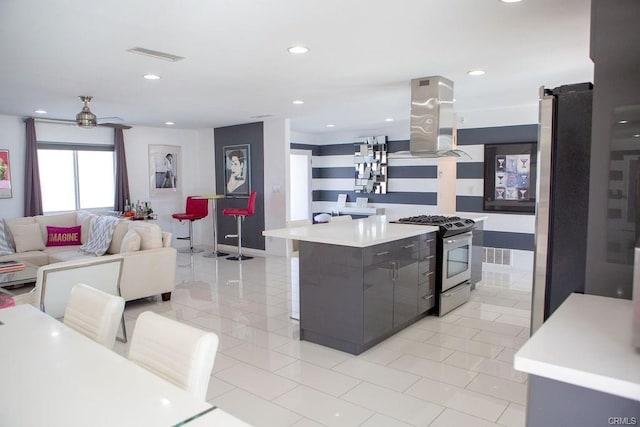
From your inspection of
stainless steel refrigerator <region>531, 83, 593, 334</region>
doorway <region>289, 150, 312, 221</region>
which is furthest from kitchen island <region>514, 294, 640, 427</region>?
doorway <region>289, 150, 312, 221</region>

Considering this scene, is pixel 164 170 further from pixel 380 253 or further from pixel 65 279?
pixel 380 253

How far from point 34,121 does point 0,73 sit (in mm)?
3086

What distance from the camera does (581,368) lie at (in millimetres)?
1106

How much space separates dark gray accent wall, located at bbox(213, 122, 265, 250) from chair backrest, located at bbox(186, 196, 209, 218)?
53 cm

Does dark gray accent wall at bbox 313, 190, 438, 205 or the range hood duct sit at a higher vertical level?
the range hood duct

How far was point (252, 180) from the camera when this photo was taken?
8070 mm

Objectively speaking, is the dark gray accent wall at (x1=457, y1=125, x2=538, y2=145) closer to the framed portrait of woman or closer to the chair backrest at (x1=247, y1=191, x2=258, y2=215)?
the chair backrest at (x1=247, y1=191, x2=258, y2=215)

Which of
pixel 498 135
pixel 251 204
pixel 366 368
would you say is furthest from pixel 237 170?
pixel 366 368

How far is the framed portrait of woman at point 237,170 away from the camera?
8125 millimetres

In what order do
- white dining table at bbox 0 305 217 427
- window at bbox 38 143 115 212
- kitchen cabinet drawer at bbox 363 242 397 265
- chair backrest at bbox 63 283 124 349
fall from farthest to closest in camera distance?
1. window at bbox 38 143 115 212
2. kitchen cabinet drawer at bbox 363 242 397 265
3. chair backrest at bbox 63 283 124 349
4. white dining table at bbox 0 305 217 427

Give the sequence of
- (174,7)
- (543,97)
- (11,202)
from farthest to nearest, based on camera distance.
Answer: (11,202) < (174,7) < (543,97)

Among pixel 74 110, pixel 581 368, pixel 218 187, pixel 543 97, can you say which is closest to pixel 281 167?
pixel 218 187

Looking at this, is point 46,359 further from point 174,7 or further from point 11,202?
point 11,202

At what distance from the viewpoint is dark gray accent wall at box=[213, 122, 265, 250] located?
7.93 metres
